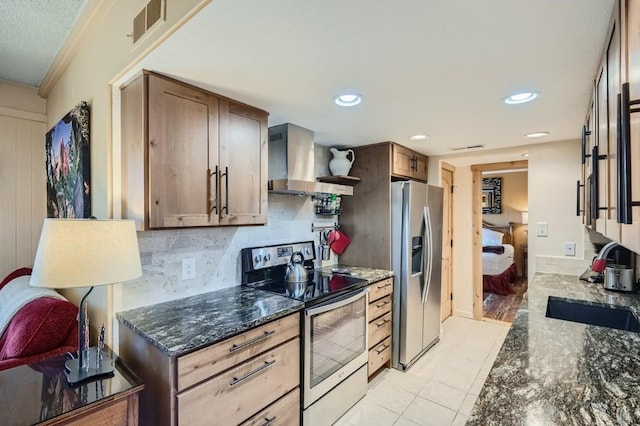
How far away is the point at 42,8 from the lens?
1775 mm

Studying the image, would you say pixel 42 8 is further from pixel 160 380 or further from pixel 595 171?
pixel 595 171

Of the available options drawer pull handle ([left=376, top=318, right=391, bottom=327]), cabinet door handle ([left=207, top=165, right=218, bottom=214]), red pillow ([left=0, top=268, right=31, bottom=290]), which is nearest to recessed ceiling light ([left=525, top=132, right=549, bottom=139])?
drawer pull handle ([left=376, top=318, right=391, bottom=327])

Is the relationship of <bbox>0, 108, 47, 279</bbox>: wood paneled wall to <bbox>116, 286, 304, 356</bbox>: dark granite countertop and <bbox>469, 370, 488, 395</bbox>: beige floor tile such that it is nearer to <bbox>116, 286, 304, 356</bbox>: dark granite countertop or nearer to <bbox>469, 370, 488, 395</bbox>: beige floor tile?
<bbox>116, 286, 304, 356</bbox>: dark granite countertop

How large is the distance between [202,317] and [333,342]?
93cm

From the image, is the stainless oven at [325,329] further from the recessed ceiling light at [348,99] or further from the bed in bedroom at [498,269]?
the bed in bedroom at [498,269]

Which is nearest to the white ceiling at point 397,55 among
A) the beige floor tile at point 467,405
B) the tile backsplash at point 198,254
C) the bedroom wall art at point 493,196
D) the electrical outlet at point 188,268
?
the tile backsplash at point 198,254

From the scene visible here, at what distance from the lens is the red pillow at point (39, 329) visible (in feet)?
5.20

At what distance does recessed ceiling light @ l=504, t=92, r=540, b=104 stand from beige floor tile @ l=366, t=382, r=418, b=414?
2189 mm

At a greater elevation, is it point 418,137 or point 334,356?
point 418,137

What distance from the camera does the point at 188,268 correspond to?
6.57 feet

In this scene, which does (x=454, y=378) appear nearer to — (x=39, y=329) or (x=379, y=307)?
(x=379, y=307)

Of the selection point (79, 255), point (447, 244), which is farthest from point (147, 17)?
point (447, 244)

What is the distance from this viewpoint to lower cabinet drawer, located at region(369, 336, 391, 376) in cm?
261

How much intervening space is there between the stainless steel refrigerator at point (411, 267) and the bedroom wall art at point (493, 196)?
460 centimetres
